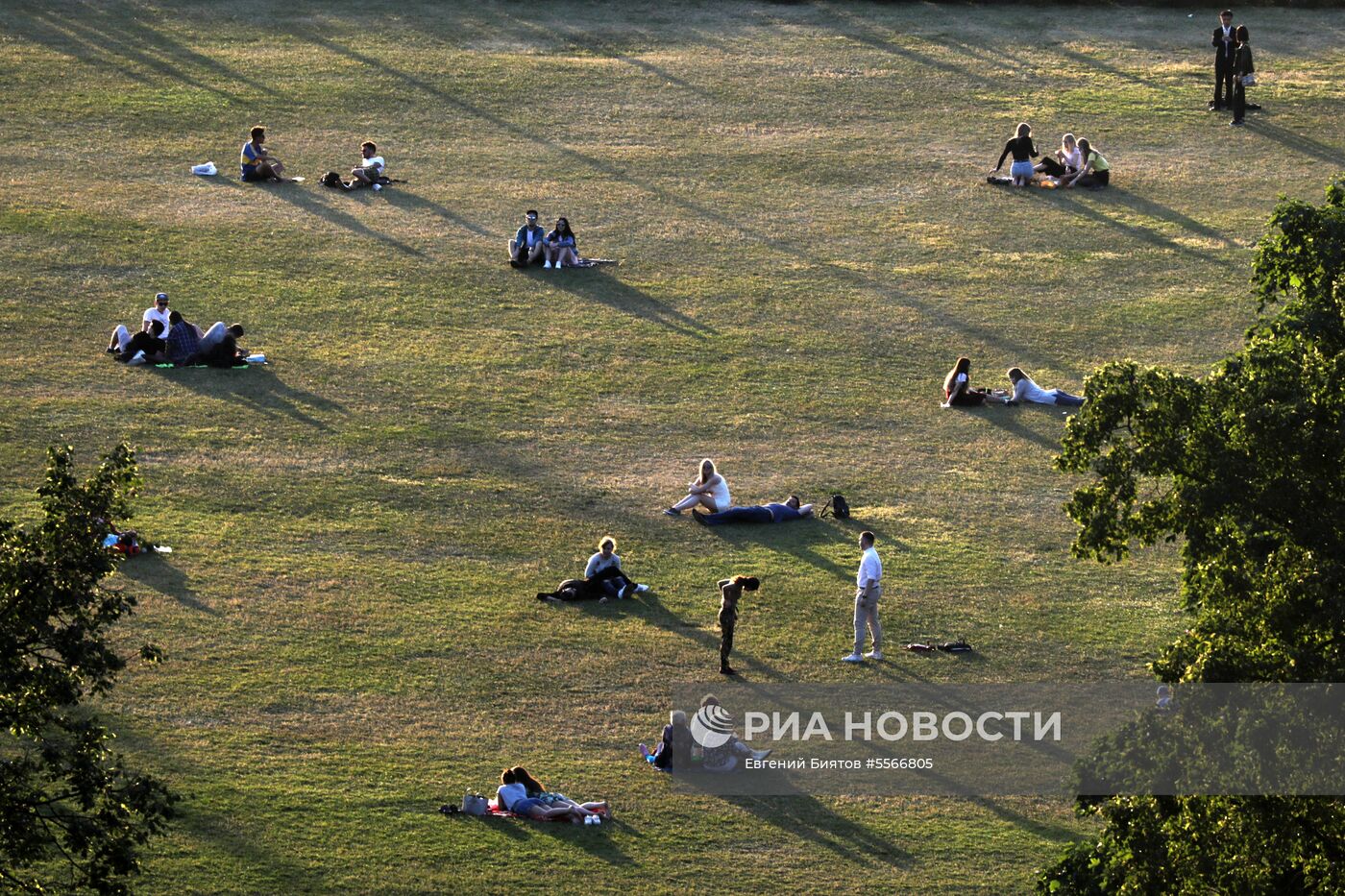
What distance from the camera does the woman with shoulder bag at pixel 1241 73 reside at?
46.7 m

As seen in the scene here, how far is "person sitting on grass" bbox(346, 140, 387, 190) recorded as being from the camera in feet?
143

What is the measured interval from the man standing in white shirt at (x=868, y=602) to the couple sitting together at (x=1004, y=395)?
9796mm

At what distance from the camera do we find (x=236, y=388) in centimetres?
3372

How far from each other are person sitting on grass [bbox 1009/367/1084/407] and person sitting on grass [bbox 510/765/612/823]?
Result: 605 inches

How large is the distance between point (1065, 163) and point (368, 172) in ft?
55.3

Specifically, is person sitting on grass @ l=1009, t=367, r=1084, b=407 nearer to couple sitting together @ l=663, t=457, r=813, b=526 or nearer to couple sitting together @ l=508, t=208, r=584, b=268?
couple sitting together @ l=663, t=457, r=813, b=526

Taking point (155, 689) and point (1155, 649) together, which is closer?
point (155, 689)

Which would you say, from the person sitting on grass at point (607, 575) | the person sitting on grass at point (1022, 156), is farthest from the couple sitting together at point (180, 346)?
the person sitting on grass at point (1022, 156)

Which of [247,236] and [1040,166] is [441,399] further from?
[1040,166]

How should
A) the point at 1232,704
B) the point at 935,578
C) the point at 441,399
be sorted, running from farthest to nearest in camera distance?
the point at 441,399
the point at 935,578
the point at 1232,704

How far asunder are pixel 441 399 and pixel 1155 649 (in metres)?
14.3

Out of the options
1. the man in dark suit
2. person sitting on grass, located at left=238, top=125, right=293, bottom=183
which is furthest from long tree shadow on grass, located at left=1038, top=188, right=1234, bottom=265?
person sitting on grass, located at left=238, top=125, right=293, bottom=183

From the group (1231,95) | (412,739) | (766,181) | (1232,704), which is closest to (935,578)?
(412,739)

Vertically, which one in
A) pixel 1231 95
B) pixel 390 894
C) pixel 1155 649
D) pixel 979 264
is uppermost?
pixel 1231 95
